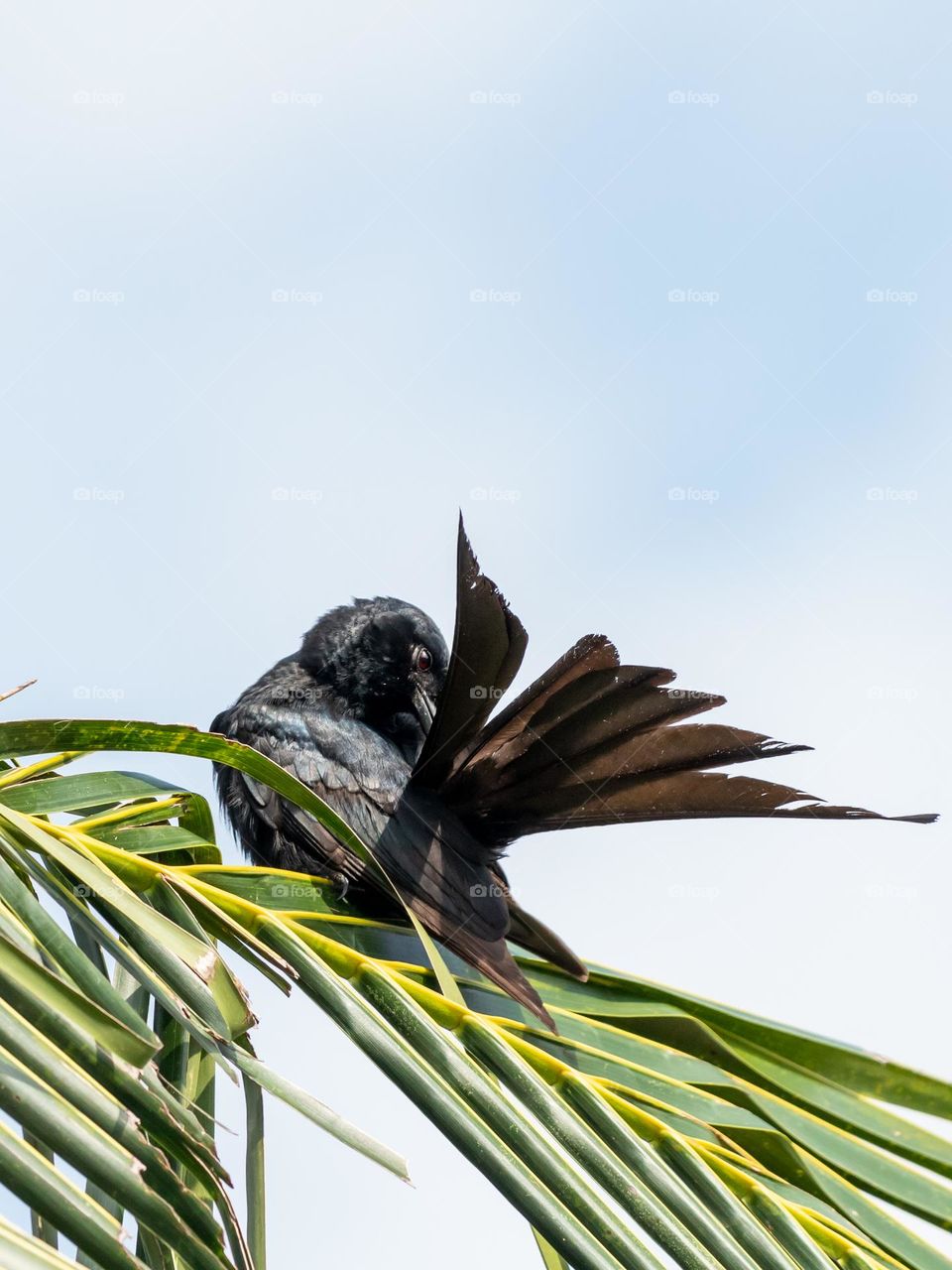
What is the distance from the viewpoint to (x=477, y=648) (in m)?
1.92

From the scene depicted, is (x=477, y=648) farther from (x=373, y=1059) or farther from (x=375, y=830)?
(x=375, y=830)

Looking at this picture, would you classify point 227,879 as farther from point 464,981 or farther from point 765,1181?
point 765,1181

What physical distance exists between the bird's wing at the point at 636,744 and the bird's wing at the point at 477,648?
0.29 feet

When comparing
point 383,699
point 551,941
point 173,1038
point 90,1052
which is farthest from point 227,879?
point 383,699

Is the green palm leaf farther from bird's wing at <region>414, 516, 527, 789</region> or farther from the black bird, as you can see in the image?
bird's wing at <region>414, 516, 527, 789</region>

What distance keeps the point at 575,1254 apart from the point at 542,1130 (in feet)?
0.62

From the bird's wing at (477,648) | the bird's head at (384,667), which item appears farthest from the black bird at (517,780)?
the bird's head at (384,667)

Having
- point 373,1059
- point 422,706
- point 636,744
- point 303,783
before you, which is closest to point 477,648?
point 636,744

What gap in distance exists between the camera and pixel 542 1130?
4.58 ft

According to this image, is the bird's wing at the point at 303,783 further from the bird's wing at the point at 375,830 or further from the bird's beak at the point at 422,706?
the bird's beak at the point at 422,706

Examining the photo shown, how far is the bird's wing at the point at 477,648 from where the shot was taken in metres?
1.85

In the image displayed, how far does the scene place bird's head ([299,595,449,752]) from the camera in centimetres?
407

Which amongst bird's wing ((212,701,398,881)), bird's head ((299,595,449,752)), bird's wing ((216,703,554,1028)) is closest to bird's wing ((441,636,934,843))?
bird's wing ((216,703,554,1028))

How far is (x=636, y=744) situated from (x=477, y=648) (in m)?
0.31
